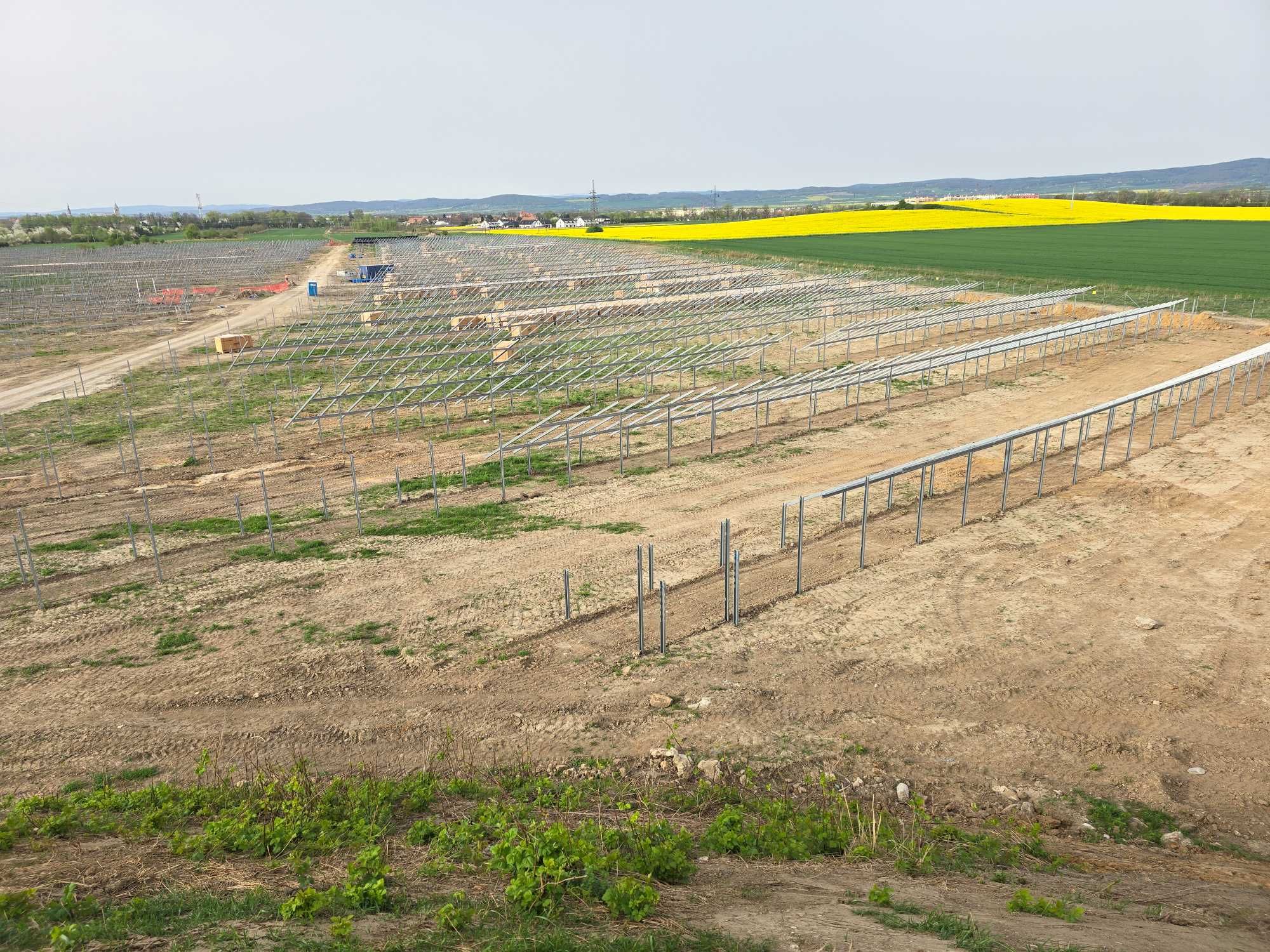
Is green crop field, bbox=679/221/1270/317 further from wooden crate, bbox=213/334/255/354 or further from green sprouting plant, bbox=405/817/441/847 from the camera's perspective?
green sprouting plant, bbox=405/817/441/847

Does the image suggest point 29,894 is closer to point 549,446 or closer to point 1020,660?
point 1020,660

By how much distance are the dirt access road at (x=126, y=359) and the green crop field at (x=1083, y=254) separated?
53.9 metres

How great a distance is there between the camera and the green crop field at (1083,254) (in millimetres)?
60188

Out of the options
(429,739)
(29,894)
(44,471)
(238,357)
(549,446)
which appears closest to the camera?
(29,894)

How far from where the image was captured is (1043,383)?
34.6 meters

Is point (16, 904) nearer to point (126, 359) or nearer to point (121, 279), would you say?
point (126, 359)

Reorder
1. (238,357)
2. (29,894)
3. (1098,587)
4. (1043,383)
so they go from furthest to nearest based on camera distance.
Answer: (238,357) < (1043,383) < (1098,587) < (29,894)

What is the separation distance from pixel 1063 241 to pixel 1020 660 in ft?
306

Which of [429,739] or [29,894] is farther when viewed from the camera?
[429,739]

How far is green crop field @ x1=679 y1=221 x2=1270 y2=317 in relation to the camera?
197 ft

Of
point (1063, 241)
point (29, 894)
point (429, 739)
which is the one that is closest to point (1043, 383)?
point (429, 739)

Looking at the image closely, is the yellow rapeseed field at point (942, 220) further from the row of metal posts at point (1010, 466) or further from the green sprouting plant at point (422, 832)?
the green sprouting plant at point (422, 832)

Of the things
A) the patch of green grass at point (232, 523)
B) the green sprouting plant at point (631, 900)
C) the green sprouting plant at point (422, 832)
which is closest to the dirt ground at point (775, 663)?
the green sprouting plant at point (631, 900)

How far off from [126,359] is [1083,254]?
81.7m
